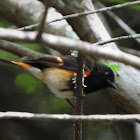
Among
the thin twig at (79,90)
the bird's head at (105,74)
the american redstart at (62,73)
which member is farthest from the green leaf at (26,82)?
the thin twig at (79,90)

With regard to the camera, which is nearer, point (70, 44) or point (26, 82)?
point (70, 44)

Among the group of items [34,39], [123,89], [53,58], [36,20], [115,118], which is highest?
[36,20]

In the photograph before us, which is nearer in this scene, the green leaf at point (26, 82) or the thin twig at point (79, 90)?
the thin twig at point (79, 90)

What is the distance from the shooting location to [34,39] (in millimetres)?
990

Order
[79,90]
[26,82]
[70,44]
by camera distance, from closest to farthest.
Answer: [70,44] → [79,90] → [26,82]

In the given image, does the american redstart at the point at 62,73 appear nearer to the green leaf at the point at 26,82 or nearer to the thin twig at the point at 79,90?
the thin twig at the point at 79,90

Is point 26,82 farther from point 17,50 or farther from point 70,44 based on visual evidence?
point 70,44

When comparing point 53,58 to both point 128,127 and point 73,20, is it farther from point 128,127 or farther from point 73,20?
point 128,127

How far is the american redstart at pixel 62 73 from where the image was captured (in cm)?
339

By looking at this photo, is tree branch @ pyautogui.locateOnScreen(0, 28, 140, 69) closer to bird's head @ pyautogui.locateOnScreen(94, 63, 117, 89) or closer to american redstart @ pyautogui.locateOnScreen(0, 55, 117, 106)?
american redstart @ pyautogui.locateOnScreen(0, 55, 117, 106)

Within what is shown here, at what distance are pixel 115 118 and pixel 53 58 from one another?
7.28 ft

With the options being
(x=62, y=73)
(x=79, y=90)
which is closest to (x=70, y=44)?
(x=79, y=90)

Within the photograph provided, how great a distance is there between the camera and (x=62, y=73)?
3.47m

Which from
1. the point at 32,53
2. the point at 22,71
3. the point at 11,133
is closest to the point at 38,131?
the point at 11,133
